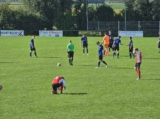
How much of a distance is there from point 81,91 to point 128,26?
2423 inches

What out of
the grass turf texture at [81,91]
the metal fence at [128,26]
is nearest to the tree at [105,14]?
the metal fence at [128,26]

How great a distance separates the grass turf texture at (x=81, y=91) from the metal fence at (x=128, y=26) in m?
44.7

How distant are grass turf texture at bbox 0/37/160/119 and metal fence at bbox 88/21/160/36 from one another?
44.7 meters

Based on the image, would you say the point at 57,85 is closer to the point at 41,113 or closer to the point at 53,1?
the point at 41,113

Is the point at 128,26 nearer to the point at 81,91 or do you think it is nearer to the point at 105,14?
the point at 105,14

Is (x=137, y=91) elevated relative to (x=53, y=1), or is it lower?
lower

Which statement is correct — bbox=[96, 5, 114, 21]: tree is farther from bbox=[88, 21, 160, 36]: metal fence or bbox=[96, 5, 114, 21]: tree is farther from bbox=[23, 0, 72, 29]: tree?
bbox=[23, 0, 72, 29]: tree

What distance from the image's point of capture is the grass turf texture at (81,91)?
18.0 meters

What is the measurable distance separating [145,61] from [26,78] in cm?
1360

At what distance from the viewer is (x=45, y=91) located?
22812 millimetres

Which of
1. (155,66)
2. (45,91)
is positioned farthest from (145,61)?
(45,91)

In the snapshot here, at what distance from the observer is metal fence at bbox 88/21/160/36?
8156 cm

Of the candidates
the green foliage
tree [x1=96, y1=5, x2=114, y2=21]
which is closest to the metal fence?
the green foliage

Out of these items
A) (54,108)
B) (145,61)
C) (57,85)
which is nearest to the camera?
(54,108)
